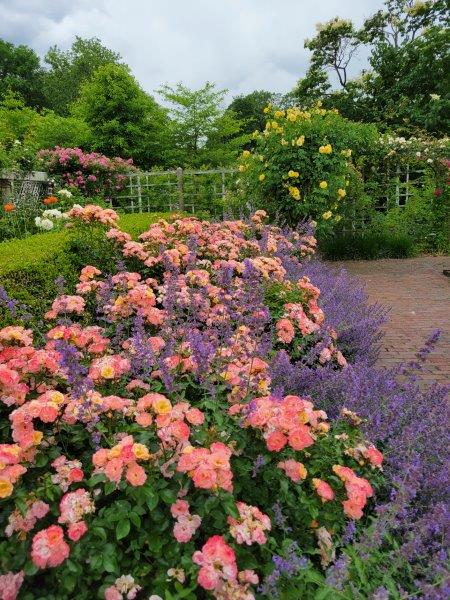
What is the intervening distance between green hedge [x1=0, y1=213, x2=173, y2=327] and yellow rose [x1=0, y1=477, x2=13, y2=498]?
50.3 inches

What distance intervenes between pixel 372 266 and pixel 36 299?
719cm

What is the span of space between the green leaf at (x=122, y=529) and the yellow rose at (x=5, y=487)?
0.32 metres

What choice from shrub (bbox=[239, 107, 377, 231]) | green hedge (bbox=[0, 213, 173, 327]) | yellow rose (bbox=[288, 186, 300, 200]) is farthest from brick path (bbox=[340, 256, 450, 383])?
green hedge (bbox=[0, 213, 173, 327])

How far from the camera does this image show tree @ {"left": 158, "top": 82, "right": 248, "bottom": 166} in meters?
16.7

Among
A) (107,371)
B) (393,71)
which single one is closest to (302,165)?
(107,371)

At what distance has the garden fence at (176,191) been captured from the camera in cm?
1170

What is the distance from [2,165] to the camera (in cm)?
838

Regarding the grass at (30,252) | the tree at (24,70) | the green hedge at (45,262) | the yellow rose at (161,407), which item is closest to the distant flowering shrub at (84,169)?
the grass at (30,252)

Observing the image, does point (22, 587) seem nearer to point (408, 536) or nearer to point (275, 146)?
point (408, 536)

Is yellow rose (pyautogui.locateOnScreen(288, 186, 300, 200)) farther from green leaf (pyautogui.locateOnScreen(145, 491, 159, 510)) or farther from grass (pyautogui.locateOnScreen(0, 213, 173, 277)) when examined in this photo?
green leaf (pyautogui.locateOnScreen(145, 491, 159, 510))

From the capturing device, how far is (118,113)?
15.2 m

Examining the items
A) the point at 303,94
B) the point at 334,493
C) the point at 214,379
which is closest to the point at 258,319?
the point at 214,379

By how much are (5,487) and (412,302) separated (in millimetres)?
5669

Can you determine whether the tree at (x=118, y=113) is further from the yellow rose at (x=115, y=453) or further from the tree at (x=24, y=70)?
the tree at (x=24, y=70)
